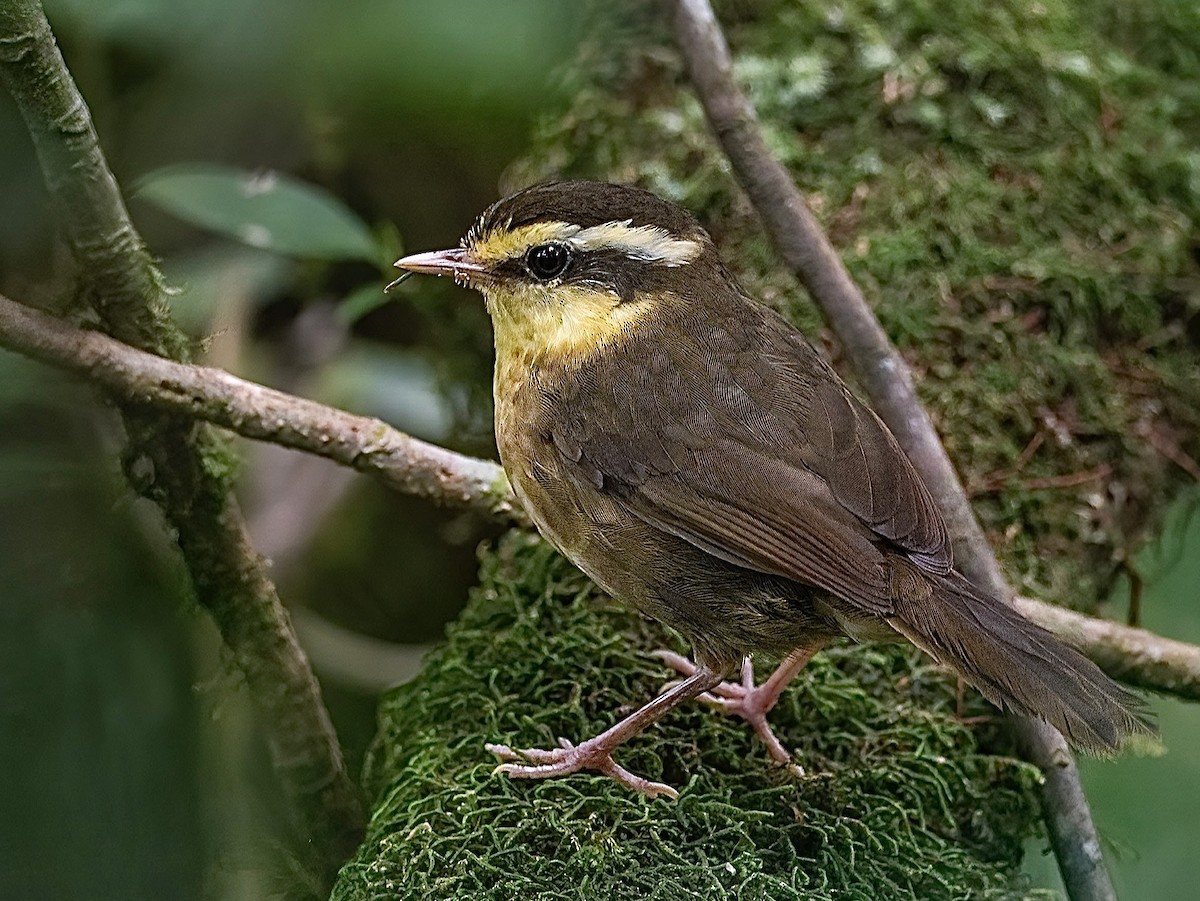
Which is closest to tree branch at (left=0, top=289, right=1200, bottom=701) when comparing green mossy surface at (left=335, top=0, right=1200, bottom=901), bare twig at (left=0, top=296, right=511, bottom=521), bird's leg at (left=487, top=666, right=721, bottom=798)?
bare twig at (left=0, top=296, right=511, bottom=521)

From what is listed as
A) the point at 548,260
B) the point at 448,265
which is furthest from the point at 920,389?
the point at 448,265

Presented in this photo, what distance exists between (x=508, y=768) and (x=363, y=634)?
7.96 ft

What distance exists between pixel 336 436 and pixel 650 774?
Answer: 1053mm

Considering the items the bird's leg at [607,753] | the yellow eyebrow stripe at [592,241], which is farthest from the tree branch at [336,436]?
the bird's leg at [607,753]

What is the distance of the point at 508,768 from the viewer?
2660mm

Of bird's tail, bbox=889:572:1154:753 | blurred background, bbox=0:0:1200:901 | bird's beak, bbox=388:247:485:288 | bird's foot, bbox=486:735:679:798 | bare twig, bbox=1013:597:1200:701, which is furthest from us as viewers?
bare twig, bbox=1013:597:1200:701

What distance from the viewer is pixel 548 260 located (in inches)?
114

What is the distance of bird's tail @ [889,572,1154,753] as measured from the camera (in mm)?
2416

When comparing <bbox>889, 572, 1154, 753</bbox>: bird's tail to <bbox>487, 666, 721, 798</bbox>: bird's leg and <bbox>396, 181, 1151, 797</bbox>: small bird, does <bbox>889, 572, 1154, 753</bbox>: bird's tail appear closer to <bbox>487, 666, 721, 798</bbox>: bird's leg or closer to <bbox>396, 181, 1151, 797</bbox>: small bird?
<bbox>396, 181, 1151, 797</bbox>: small bird

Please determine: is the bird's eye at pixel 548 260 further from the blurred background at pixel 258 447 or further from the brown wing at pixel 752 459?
the blurred background at pixel 258 447

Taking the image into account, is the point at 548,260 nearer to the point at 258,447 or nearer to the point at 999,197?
the point at 999,197

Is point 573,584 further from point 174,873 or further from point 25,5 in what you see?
point 25,5

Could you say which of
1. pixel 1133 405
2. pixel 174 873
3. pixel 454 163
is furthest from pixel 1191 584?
pixel 174 873

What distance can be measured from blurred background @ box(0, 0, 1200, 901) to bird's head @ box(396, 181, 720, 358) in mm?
390
